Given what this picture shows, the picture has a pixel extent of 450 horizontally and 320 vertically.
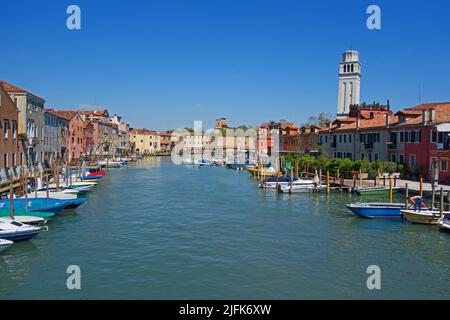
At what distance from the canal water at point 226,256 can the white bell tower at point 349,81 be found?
185ft

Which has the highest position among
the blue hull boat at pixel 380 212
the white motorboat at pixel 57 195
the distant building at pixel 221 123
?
the distant building at pixel 221 123

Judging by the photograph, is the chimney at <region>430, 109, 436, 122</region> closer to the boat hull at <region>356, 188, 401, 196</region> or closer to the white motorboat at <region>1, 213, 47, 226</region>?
the boat hull at <region>356, 188, 401, 196</region>

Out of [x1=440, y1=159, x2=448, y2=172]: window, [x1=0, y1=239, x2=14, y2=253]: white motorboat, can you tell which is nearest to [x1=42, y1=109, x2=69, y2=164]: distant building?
[x1=0, y1=239, x2=14, y2=253]: white motorboat

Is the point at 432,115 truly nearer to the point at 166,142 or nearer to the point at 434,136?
the point at 434,136

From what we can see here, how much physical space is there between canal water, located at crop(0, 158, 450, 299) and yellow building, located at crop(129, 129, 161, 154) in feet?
306

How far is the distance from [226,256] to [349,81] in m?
69.5

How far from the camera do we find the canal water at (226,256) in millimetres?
11812

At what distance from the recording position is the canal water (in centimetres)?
1181

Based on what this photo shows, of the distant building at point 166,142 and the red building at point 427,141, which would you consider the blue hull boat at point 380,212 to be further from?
the distant building at point 166,142

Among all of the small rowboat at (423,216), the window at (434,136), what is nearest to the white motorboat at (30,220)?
the small rowboat at (423,216)

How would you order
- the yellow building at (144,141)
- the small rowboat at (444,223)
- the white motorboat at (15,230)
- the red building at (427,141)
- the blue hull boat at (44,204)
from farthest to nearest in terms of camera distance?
the yellow building at (144,141)
the red building at (427,141)
the blue hull boat at (44,204)
the small rowboat at (444,223)
the white motorboat at (15,230)

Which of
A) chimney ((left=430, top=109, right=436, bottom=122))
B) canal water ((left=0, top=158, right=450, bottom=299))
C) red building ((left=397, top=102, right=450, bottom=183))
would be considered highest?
chimney ((left=430, top=109, right=436, bottom=122))
